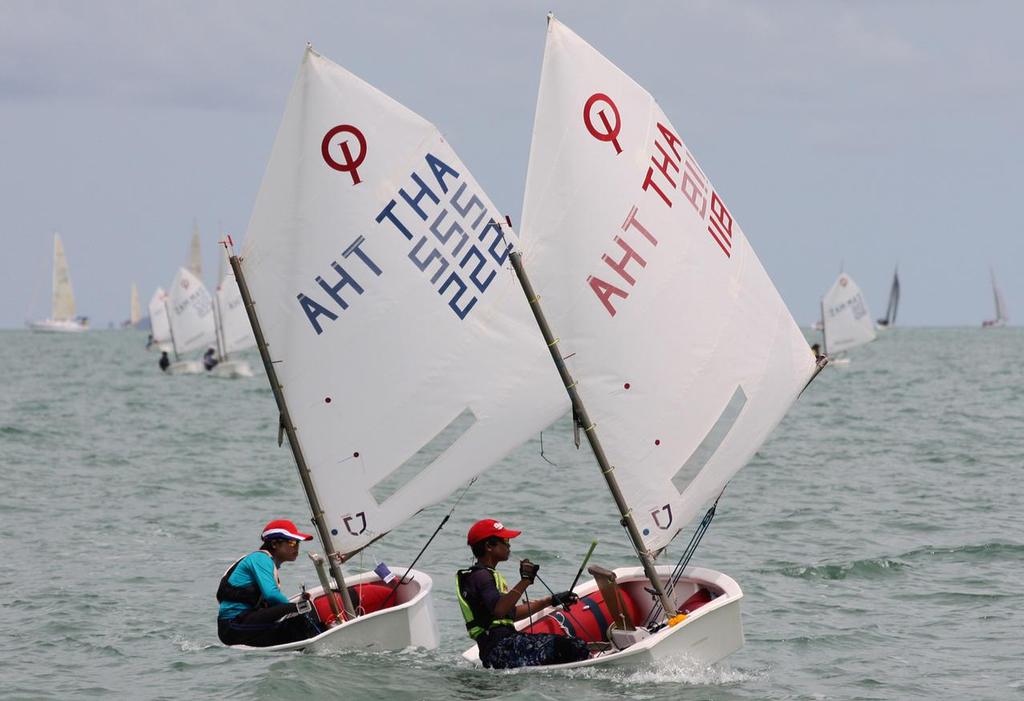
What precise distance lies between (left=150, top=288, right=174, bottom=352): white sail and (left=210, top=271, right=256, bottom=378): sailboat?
13.9 meters

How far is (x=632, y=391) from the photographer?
11578 millimetres

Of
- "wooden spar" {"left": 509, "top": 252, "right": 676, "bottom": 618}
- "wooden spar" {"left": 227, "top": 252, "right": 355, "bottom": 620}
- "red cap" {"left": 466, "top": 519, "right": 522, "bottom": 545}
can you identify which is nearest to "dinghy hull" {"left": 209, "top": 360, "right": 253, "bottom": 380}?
"wooden spar" {"left": 227, "top": 252, "right": 355, "bottom": 620}

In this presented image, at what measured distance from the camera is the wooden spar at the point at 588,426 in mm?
11211

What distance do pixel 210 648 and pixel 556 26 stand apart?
6.56m

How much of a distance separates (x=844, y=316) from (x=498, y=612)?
191ft

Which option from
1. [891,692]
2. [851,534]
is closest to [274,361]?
→ [891,692]

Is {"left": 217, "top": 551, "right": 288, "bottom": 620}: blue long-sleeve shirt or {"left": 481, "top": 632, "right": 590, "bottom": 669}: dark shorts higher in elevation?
{"left": 217, "top": 551, "right": 288, "bottom": 620}: blue long-sleeve shirt

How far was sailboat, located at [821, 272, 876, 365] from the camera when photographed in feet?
215

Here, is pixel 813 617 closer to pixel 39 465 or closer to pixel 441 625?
pixel 441 625

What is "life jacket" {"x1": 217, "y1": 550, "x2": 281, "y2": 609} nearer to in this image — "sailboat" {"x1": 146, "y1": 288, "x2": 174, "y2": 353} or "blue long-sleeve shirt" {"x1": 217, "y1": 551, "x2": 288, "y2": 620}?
"blue long-sleeve shirt" {"x1": 217, "y1": 551, "x2": 288, "y2": 620}

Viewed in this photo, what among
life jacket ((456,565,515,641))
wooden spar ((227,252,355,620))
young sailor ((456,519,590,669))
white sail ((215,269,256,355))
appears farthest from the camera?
white sail ((215,269,256,355))

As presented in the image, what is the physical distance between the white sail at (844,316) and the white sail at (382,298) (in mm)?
54894

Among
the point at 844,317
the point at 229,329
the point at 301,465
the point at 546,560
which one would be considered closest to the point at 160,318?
the point at 229,329

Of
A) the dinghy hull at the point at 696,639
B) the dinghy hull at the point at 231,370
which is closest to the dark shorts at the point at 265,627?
the dinghy hull at the point at 696,639
